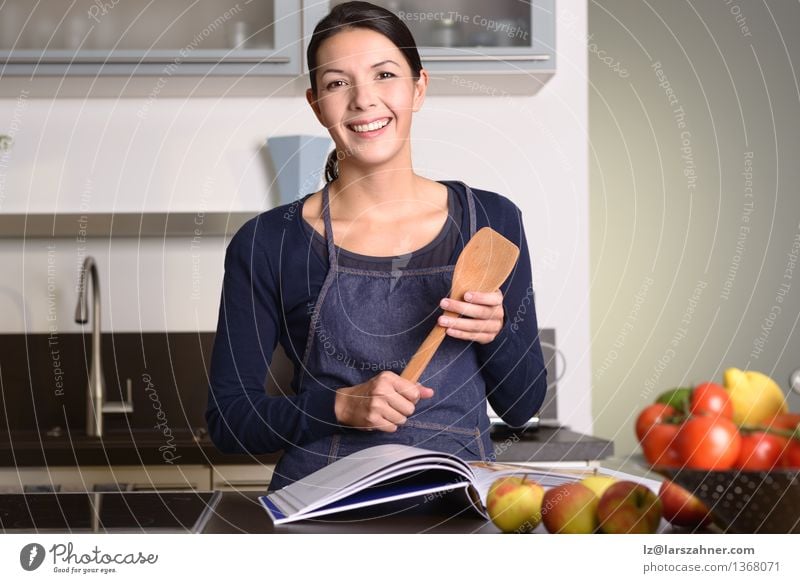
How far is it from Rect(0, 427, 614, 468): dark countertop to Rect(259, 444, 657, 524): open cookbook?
3.01ft

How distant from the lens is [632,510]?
0.69 metres

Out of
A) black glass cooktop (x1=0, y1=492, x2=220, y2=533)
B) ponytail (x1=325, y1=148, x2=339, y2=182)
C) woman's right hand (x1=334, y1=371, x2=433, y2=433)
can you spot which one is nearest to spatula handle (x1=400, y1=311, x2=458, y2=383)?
woman's right hand (x1=334, y1=371, x2=433, y2=433)

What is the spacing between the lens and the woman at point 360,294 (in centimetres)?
109

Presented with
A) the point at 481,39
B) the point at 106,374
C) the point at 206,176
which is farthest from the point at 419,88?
the point at 106,374

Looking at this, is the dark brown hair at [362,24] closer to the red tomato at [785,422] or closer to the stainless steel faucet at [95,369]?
the red tomato at [785,422]

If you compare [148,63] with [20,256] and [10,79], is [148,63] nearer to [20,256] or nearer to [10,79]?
[10,79]

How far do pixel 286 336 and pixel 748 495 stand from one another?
0.70 meters

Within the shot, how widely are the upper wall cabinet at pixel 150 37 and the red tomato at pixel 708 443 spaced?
149 centimetres

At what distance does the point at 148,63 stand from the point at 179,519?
4.49ft

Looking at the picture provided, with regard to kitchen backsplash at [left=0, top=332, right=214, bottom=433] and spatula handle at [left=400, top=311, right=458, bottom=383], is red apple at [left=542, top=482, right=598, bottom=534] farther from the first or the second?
kitchen backsplash at [left=0, top=332, right=214, bottom=433]

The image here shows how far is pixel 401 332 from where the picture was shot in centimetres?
115

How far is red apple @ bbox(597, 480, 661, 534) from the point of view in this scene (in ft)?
2.25

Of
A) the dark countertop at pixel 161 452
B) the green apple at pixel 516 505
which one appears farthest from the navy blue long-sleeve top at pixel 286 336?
the dark countertop at pixel 161 452
